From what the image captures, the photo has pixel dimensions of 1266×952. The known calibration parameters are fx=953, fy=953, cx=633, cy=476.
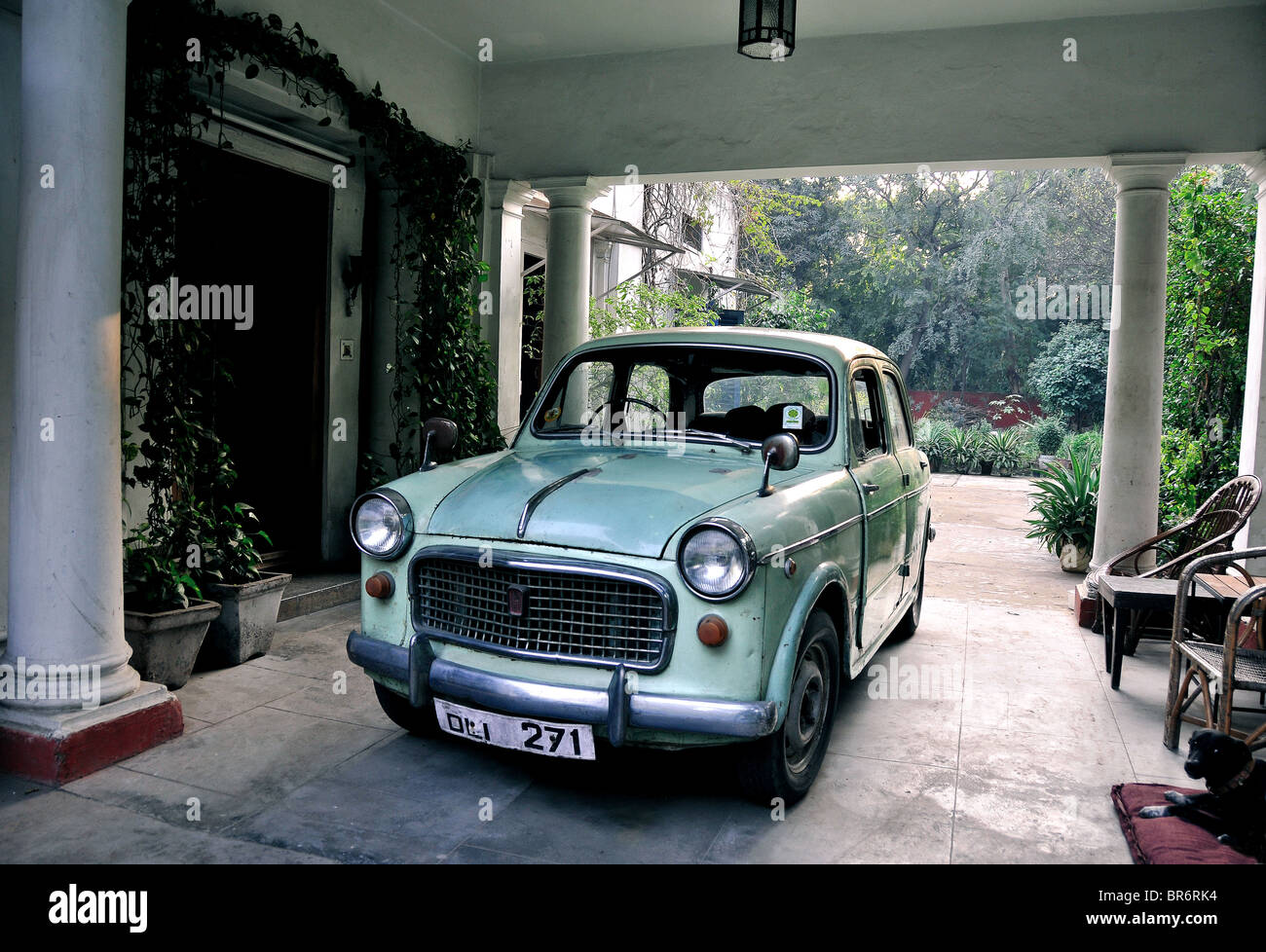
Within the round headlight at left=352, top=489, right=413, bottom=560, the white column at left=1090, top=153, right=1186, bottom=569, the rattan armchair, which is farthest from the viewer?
the white column at left=1090, top=153, right=1186, bottom=569

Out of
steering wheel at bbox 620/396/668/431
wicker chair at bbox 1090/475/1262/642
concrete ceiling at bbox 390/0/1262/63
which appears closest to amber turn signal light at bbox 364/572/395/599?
steering wheel at bbox 620/396/668/431

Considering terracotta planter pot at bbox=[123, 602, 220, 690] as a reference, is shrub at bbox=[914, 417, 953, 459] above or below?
above

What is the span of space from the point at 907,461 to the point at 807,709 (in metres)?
2.05

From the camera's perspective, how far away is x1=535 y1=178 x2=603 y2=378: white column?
7.64 meters

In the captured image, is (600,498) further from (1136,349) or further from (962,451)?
(962,451)

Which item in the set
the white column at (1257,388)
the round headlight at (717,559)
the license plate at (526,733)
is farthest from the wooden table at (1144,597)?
the license plate at (526,733)

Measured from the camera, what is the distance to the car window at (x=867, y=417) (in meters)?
4.40

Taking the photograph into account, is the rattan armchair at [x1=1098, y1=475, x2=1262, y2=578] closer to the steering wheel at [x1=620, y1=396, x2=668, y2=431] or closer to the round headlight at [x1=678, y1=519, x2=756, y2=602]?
the steering wheel at [x1=620, y1=396, x2=668, y2=431]

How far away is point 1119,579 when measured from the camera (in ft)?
17.2

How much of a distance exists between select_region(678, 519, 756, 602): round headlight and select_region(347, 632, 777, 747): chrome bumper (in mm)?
356

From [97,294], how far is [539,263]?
6589mm

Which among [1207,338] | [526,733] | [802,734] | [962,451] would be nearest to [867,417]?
[802,734]

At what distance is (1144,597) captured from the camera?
4.77 metres

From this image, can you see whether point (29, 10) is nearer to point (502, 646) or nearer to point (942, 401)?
point (502, 646)
